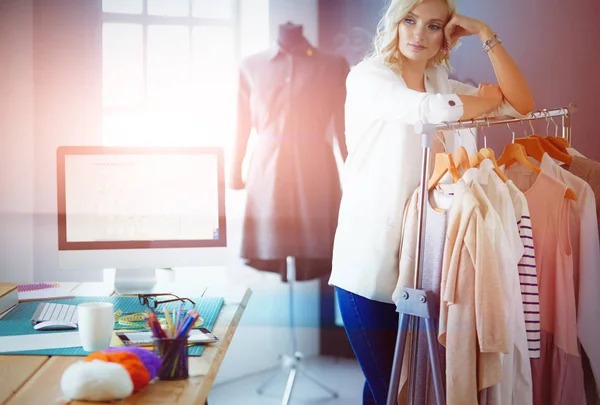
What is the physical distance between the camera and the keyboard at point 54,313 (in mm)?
1626

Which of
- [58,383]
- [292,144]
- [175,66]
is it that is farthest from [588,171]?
[175,66]

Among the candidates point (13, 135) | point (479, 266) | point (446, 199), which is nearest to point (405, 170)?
point (446, 199)

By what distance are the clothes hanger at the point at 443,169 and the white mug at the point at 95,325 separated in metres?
0.85

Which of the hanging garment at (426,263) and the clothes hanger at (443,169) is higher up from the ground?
the clothes hanger at (443,169)

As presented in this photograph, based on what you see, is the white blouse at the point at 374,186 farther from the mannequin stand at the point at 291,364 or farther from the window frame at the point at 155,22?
the window frame at the point at 155,22

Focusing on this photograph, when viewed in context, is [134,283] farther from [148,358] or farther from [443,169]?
[443,169]

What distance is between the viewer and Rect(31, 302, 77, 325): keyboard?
1626 mm

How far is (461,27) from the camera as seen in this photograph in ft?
5.94

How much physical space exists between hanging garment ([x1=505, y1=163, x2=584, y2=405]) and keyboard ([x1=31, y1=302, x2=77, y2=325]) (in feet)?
3.93

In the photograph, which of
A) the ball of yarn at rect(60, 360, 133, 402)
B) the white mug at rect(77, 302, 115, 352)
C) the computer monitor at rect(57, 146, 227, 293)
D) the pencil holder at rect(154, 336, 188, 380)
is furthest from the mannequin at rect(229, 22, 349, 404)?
the ball of yarn at rect(60, 360, 133, 402)

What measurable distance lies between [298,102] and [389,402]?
4.53 ft

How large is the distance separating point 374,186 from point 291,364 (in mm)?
1296

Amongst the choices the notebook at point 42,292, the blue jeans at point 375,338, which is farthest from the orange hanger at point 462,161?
the notebook at point 42,292

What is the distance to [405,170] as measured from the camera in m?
1.76
